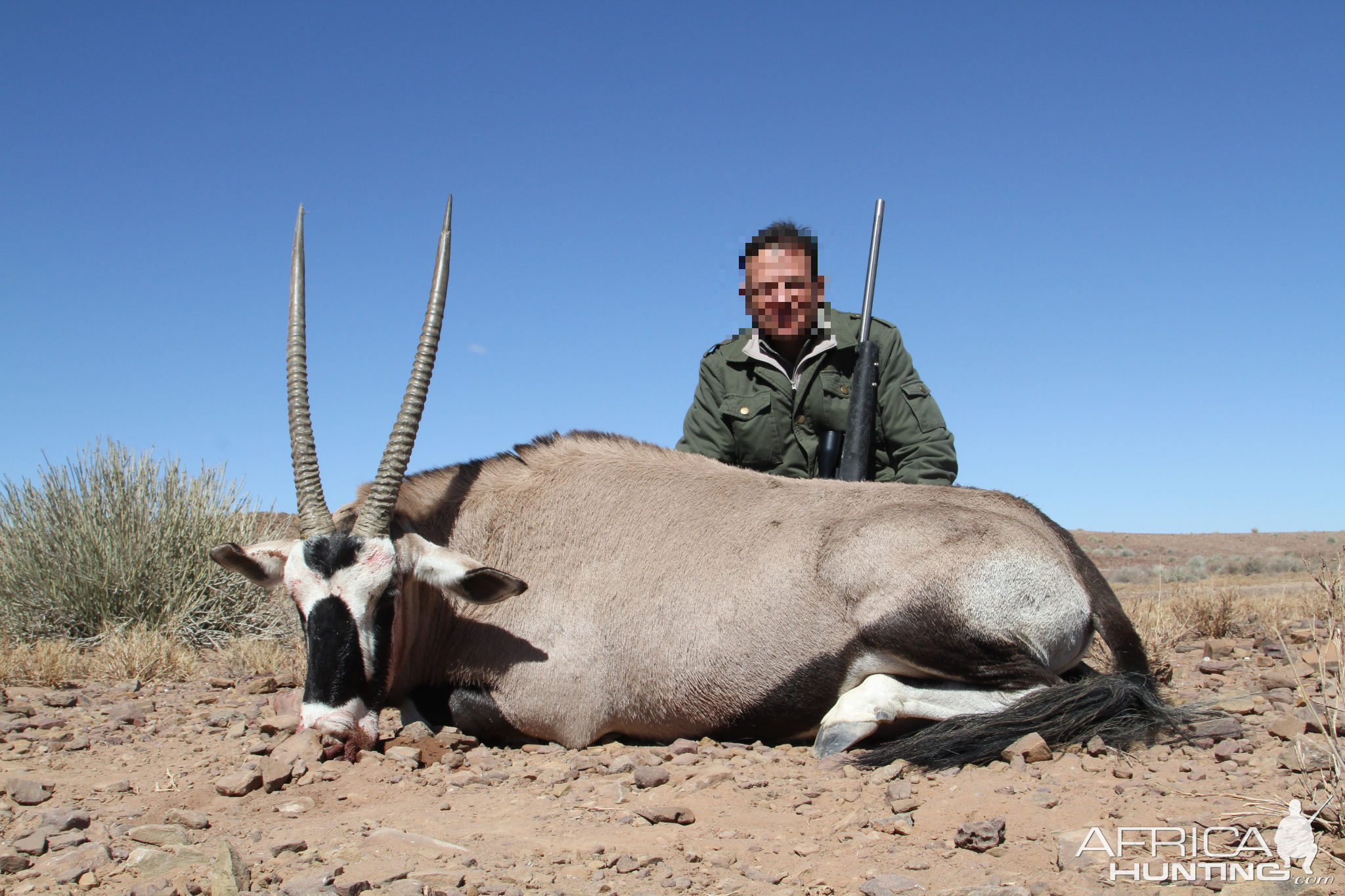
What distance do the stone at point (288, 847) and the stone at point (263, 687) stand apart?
3.31 m

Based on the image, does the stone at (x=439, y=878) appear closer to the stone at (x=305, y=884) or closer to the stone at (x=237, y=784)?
the stone at (x=305, y=884)

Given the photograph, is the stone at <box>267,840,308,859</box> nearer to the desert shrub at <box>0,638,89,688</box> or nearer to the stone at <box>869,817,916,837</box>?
the stone at <box>869,817,916,837</box>

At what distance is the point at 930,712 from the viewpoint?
382 cm

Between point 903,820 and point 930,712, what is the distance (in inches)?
42.7

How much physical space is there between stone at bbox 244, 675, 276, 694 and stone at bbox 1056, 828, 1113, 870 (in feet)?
15.4

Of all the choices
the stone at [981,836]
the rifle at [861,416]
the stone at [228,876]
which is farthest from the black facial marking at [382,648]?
the rifle at [861,416]

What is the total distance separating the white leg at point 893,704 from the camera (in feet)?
12.3

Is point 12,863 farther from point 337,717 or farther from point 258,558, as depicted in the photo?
point 258,558

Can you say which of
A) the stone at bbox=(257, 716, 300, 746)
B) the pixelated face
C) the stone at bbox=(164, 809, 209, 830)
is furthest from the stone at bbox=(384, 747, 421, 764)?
the pixelated face

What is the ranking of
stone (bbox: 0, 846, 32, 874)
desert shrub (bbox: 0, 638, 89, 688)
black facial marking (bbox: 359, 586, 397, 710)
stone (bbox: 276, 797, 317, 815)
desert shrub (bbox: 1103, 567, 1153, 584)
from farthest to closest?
1. desert shrub (bbox: 1103, 567, 1153, 584)
2. desert shrub (bbox: 0, 638, 89, 688)
3. black facial marking (bbox: 359, 586, 397, 710)
4. stone (bbox: 276, 797, 317, 815)
5. stone (bbox: 0, 846, 32, 874)

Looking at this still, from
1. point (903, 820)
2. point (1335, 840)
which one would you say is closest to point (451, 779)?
point (903, 820)

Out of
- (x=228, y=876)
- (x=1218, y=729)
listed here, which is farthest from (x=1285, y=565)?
(x=228, y=876)

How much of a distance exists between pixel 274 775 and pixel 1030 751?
108 inches

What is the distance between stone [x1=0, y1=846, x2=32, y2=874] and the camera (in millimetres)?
2521
